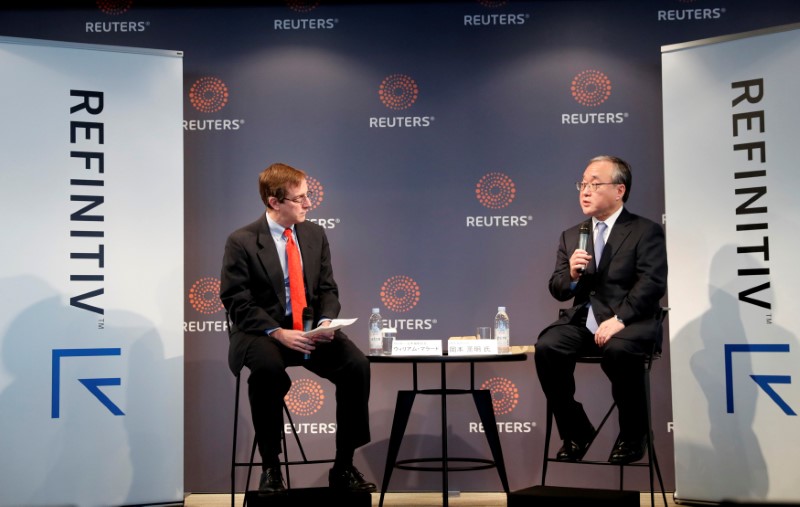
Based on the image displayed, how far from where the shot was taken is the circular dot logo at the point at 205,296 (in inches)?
191

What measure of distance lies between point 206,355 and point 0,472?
3.93ft

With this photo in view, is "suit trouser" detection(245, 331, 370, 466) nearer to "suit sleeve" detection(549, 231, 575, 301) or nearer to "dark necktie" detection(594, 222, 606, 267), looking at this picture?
"suit sleeve" detection(549, 231, 575, 301)

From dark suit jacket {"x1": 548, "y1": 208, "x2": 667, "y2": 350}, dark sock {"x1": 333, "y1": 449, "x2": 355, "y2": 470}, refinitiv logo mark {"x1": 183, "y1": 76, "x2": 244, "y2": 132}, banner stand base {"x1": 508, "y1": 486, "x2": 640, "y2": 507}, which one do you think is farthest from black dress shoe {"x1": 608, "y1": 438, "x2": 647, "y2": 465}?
refinitiv logo mark {"x1": 183, "y1": 76, "x2": 244, "y2": 132}

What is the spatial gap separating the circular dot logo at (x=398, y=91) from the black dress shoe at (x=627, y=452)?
88.9 inches

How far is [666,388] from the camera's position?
4.71 meters

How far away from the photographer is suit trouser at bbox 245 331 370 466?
3.81 metres

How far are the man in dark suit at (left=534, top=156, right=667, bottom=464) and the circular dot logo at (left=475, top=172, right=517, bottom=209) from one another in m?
0.60

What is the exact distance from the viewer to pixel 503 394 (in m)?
4.80

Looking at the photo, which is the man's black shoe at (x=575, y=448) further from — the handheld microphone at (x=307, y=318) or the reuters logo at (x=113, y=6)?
the reuters logo at (x=113, y=6)

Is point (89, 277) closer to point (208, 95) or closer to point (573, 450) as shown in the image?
point (208, 95)

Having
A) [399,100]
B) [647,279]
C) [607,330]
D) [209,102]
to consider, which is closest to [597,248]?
[647,279]

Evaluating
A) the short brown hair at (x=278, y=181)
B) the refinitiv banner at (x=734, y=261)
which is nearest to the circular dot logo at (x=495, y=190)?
the refinitiv banner at (x=734, y=261)

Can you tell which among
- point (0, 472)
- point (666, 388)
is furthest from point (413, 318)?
point (0, 472)

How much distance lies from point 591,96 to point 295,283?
203cm
